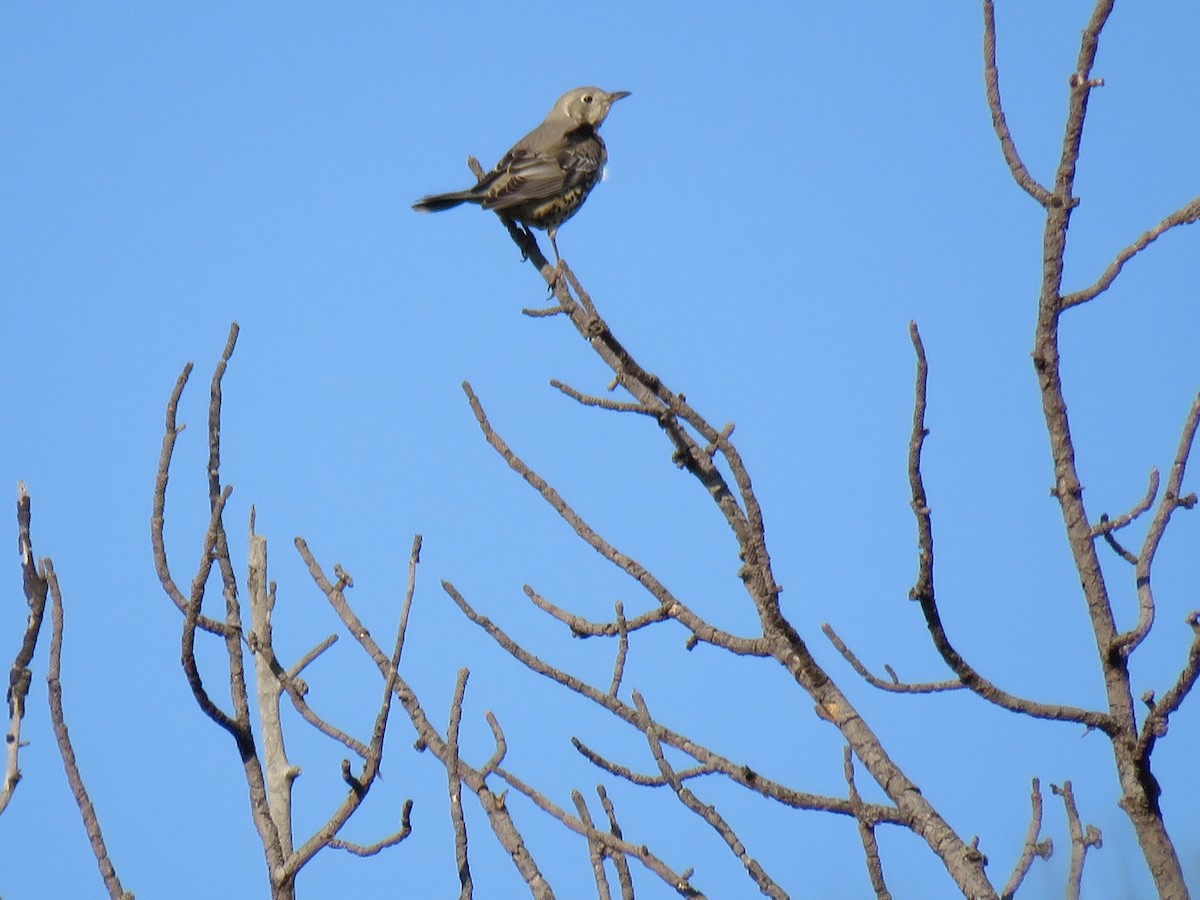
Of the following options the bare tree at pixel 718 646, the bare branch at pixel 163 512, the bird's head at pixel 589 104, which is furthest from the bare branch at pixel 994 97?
the bird's head at pixel 589 104

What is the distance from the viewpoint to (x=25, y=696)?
3.54 m

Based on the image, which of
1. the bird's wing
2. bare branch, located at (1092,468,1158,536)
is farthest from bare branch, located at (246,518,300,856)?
the bird's wing

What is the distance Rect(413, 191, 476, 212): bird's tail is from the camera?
339 inches

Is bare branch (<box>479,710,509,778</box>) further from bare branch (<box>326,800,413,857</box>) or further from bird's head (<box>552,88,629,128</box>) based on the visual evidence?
bird's head (<box>552,88,629,128</box>)

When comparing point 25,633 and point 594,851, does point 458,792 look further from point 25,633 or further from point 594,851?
point 25,633

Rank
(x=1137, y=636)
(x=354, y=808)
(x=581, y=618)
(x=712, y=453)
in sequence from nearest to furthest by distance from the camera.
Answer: (x=1137, y=636)
(x=354, y=808)
(x=712, y=453)
(x=581, y=618)

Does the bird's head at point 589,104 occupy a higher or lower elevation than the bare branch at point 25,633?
higher

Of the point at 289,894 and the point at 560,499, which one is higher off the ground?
the point at 560,499

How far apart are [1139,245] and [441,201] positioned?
19.8 feet

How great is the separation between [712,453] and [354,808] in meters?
1.27

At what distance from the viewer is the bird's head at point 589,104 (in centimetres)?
1093

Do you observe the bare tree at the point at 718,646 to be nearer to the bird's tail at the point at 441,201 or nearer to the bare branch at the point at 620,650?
the bare branch at the point at 620,650

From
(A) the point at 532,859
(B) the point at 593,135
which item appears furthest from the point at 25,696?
(B) the point at 593,135

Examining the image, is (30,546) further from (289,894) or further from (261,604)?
(289,894)
